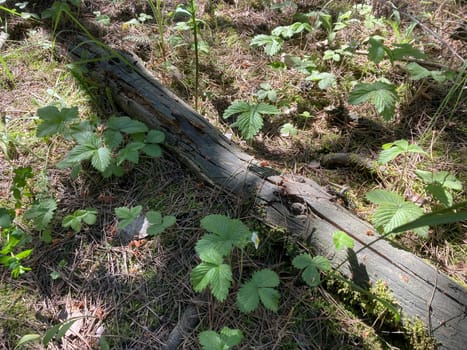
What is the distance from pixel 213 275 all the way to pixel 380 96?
4.86 ft

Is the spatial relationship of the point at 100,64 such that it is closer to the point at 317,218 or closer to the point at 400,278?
the point at 317,218

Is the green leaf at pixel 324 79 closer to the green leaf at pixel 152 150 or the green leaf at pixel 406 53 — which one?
the green leaf at pixel 406 53

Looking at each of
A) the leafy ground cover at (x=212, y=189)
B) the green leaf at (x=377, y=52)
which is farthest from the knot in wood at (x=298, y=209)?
the green leaf at (x=377, y=52)

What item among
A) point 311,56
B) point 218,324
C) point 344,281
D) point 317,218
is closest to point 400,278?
point 344,281

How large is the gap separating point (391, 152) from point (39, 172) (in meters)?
2.13

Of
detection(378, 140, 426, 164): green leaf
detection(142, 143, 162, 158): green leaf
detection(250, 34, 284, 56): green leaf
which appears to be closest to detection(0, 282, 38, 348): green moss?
detection(142, 143, 162, 158): green leaf

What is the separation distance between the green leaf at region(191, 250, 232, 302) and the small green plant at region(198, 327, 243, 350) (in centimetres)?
16

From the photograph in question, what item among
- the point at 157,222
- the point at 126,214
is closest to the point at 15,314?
the point at 126,214

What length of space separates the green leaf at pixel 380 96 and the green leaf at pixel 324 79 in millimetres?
329

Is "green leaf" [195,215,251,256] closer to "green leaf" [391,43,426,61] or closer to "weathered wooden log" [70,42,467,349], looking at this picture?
"weathered wooden log" [70,42,467,349]

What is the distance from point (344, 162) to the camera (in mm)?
2258

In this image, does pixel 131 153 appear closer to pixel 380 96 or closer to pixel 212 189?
pixel 212 189

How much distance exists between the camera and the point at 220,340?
1.40 meters

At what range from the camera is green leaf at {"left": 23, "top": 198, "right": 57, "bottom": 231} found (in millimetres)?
1888
